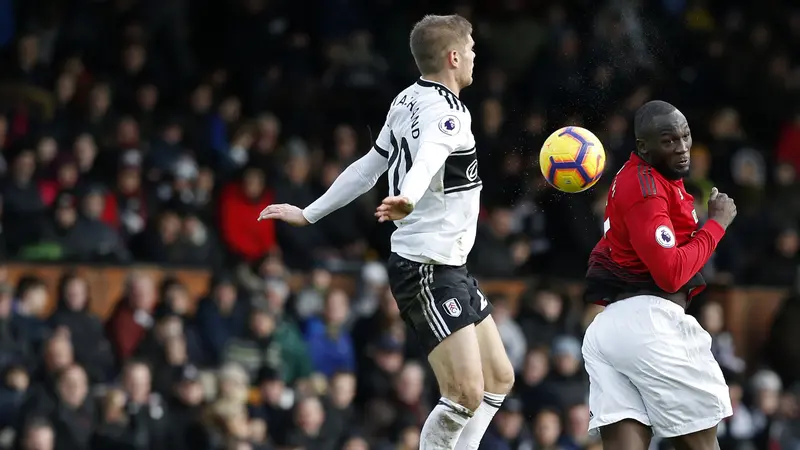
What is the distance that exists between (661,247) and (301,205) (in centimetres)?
800

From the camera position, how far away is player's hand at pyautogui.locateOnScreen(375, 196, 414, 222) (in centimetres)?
688

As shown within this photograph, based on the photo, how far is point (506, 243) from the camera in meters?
15.3

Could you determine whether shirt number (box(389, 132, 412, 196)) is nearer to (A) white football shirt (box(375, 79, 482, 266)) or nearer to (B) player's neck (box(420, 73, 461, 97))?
(A) white football shirt (box(375, 79, 482, 266))

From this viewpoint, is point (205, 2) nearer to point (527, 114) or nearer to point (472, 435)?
point (527, 114)

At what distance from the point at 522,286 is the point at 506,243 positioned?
1.58ft

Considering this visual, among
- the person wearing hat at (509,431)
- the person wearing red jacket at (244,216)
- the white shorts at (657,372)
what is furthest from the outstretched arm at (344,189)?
the person wearing red jacket at (244,216)

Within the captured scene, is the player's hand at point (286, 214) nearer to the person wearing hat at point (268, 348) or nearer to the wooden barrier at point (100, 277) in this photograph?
the person wearing hat at point (268, 348)

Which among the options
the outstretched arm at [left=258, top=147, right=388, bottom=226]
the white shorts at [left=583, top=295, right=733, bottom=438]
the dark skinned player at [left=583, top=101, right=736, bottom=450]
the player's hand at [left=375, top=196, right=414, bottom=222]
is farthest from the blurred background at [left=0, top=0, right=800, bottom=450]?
the player's hand at [left=375, top=196, right=414, bottom=222]

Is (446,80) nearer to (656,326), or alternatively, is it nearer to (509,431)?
(656,326)

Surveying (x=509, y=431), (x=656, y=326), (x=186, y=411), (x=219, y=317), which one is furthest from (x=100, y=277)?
(x=656, y=326)

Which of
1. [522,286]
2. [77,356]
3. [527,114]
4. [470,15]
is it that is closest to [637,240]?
[77,356]

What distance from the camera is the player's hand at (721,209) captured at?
7.34 meters

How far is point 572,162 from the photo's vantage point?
8.02 metres

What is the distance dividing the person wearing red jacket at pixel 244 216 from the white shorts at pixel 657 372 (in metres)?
7.46
